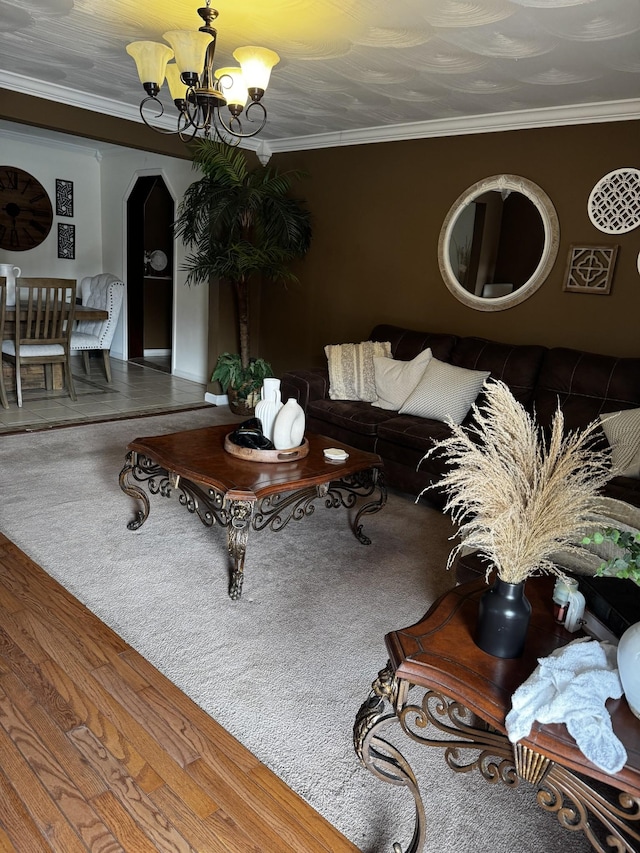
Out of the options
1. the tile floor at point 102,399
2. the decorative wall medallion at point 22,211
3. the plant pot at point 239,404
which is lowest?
the tile floor at point 102,399

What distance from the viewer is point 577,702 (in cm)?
110

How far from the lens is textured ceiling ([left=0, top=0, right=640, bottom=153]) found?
8.07 ft

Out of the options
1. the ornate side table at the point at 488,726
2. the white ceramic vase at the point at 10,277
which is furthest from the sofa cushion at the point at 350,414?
the white ceramic vase at the point at 10,277

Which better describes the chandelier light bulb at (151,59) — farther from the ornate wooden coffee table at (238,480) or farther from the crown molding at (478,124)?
the crown molding at (478,124)

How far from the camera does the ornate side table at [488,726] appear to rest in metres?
1.08

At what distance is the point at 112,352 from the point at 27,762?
706 cm

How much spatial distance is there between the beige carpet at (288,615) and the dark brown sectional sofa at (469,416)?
34cm

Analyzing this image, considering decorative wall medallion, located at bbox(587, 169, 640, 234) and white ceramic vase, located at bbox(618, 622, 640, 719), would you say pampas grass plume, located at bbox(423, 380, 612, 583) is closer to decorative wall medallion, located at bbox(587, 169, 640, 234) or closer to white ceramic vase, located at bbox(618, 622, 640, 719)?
white ceramic vase, located at bbox(618, 622, 640, 719)

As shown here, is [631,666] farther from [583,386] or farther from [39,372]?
[39,372]

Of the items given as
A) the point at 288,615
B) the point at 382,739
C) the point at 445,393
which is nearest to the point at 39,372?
the point at 445,393

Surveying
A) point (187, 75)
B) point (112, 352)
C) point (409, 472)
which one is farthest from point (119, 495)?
point (112, 352)

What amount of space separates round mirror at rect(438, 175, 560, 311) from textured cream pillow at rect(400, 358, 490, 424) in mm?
705

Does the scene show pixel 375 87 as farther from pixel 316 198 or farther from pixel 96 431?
pixel 96 431

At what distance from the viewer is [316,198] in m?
5.21
